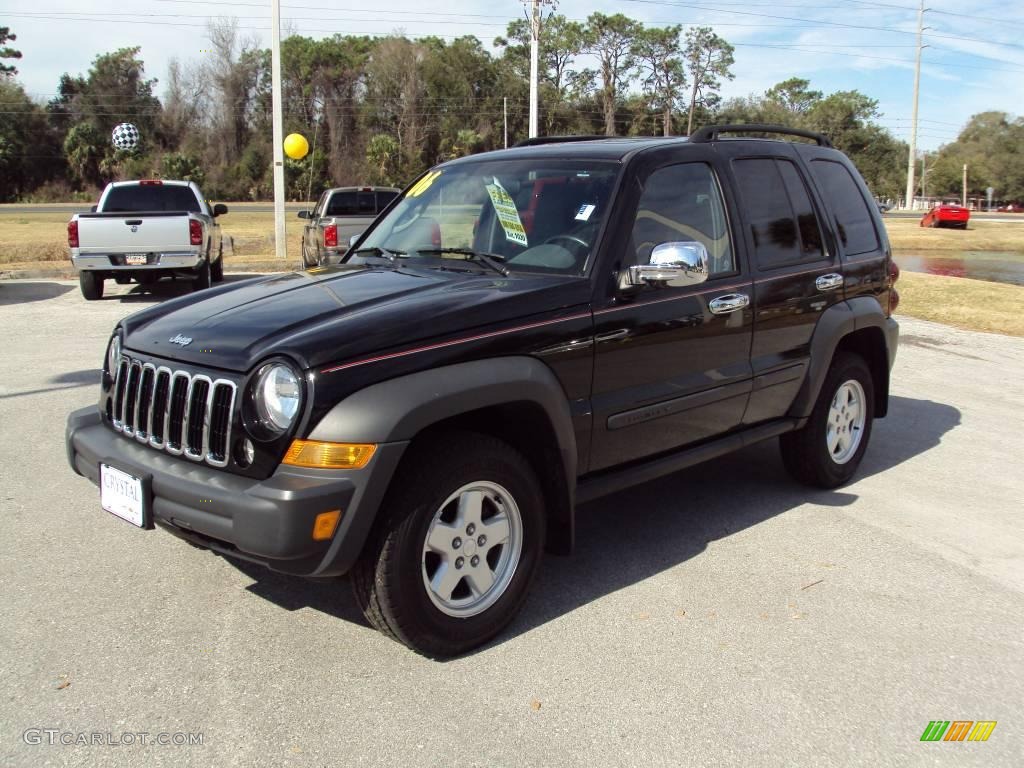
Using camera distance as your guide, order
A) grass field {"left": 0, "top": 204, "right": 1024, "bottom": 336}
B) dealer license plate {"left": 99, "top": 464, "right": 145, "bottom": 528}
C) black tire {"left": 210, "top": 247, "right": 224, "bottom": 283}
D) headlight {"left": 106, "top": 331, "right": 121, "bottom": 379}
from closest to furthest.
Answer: dealer license plate {"left": 99, "top": 464, "right": 145, "bottom": 528}, headlight {"left": 106, "top": 331, "right": 121, "bottom": 379}, grass field {"left": 0, "top": 204, "right": 1024, "bottom": 336}, black tire {"left": 210, "top": 247, "right": 224, "bottom": 283}

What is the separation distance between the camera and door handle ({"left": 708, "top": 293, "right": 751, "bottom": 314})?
4.30 meters

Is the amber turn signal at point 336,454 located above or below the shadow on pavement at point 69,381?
above

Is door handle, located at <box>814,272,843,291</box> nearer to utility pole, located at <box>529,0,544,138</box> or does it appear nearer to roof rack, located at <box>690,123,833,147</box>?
roof rack, located at <box>690,123,833,147</box>

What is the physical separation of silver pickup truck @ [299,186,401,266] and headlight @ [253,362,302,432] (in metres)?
11.9

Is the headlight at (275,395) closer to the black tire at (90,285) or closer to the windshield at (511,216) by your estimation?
the windshield at (511,216)

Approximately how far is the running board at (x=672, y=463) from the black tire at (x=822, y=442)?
0.23 metres

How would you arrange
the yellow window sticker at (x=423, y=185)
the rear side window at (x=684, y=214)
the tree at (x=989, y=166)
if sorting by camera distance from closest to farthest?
the rear side window at (x=684, y=214) → the yellow window sticker at (x=423, y=185) → the tree at (x=989, y=166)

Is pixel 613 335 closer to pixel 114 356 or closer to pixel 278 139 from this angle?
pixel 114 356

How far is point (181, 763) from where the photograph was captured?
2721 mm

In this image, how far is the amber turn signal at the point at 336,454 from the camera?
2959 mm

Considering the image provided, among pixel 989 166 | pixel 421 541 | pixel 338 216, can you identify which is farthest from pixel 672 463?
pixel 989 166

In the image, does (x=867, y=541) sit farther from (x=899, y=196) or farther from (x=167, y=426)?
(x=899, y=196)

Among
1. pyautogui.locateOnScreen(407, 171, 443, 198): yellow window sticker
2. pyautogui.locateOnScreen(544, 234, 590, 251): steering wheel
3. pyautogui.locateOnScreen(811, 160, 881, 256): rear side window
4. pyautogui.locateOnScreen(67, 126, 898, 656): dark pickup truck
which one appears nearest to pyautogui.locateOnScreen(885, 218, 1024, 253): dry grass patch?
pyautogui.locateOnScreen(811, 160, 881, 256): rear side window

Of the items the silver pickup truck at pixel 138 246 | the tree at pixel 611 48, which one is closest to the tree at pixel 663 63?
the tree at pixel 611 48
